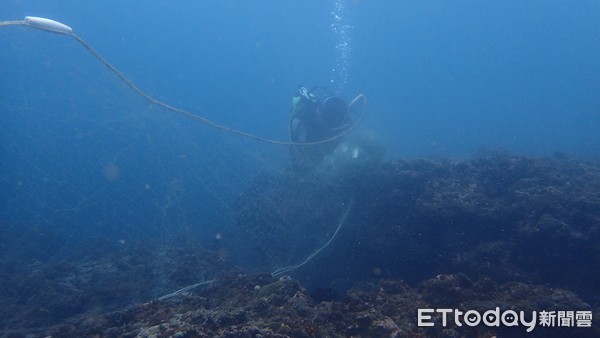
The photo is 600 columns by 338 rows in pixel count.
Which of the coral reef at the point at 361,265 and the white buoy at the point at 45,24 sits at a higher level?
the white buoy at the point at 45,24

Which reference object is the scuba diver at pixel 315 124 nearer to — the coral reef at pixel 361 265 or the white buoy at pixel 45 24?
the coral reef at pixel 361 265

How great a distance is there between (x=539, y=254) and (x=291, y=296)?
178 inches

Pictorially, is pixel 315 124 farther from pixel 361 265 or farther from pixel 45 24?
pixel 45 24

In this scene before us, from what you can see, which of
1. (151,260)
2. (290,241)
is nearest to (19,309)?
(151,260)

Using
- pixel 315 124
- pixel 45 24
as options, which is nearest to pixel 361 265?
pixel 315 124

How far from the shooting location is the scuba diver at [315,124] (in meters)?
9.64

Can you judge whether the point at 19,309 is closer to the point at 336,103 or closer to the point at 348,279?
the point at 348,279

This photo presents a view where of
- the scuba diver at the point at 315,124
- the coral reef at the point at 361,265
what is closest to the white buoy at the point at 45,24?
the coral reef at the point at 361,265

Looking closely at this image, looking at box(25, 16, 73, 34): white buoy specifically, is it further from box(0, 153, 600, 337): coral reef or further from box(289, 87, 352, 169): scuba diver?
box(289, 87, 352, 169): scuba diver

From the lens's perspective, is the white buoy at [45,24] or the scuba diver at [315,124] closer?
the white buoy at [45,24]

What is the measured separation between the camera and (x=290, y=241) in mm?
8742

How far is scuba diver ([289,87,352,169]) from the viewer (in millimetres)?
9641

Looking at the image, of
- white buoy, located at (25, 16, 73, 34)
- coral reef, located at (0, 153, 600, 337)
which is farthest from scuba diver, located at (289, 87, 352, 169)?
white buoy, located at (25, 16, 73, 34)

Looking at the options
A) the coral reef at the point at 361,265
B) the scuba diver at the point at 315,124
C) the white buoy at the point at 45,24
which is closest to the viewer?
the white buoy at the point at 45,24
